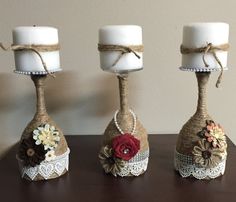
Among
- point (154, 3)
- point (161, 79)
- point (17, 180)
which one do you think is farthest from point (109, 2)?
point (17, 180)

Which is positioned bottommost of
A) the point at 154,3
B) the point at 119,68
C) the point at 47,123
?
the point at 47,123

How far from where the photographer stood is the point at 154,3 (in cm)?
77

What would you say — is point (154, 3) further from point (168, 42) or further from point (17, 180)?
point (17, 180)

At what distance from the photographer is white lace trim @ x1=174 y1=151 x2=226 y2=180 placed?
58cm

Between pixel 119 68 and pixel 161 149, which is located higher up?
pixel 119 68

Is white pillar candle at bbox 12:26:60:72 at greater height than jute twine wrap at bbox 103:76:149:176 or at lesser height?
greater

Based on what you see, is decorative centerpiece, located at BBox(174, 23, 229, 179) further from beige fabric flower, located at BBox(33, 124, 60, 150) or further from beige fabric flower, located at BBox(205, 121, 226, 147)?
beige fabric flower, located at BBox(33, 124, 60, 150)

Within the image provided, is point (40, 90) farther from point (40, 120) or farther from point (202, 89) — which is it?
point (202, 89)

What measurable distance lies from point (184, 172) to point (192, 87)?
28 cm

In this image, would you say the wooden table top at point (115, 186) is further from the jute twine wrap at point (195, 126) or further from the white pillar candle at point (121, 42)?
the white pillar candle at point (121, 42)

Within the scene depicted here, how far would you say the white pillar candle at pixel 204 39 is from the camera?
55 cm

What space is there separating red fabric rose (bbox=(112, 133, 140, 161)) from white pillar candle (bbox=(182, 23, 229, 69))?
17cm

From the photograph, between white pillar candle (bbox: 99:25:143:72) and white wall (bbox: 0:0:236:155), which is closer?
white pillar candle (bbox: 99:25:143:72)

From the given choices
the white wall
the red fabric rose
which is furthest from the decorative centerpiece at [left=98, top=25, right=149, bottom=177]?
the white wall
